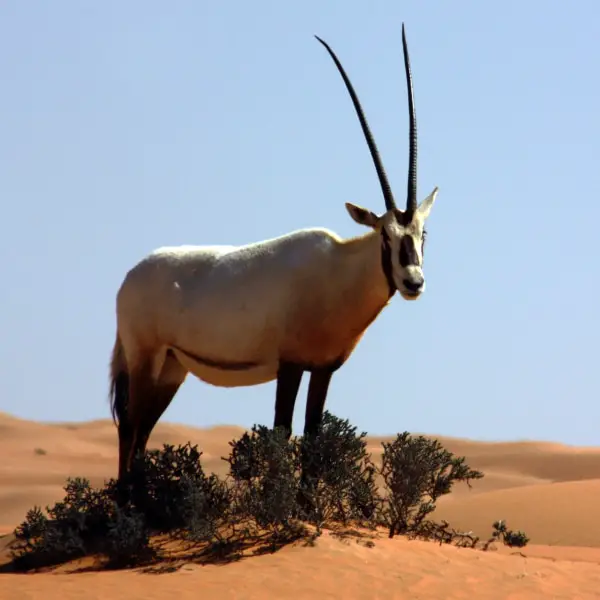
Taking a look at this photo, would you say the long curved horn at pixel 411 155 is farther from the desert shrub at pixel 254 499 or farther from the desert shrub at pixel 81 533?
the desert shrub at pixel 81 533

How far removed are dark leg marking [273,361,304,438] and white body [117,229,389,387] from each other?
0.09 metres

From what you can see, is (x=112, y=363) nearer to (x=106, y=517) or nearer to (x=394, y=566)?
(x=106, y=517)

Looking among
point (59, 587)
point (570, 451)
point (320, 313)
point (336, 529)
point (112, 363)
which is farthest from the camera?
point (570, 451)

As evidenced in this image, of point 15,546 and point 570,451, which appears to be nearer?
point 15,546

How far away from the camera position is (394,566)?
8836 mm

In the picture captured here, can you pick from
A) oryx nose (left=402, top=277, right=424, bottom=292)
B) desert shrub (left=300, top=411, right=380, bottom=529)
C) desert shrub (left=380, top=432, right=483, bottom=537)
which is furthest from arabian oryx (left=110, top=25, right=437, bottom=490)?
desert shrub (left=380, top=432, right=483, bottom=537)

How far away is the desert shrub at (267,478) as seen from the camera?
9203 millimetres

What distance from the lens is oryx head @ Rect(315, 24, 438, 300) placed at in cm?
962

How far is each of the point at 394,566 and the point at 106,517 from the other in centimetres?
285

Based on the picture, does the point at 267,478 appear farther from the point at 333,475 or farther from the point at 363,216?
the point at 363,216

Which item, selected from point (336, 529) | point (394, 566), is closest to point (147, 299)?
point (336, 529)

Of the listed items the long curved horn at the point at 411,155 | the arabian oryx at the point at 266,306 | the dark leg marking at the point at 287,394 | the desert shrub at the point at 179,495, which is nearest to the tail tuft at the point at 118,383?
the arabian oryx at the point at 266,306

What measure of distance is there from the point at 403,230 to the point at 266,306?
4.67 ft

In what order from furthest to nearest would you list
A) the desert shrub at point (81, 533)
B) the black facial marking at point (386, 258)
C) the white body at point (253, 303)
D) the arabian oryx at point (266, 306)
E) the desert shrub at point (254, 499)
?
1. the white body at point (253, 303)
2. the arabian oryx at point (266, 306)
3. the black facial marking at point (386, 258)
4. the desert shrub at point (81, 533)
5. the desert shrub at point (254, 499)
